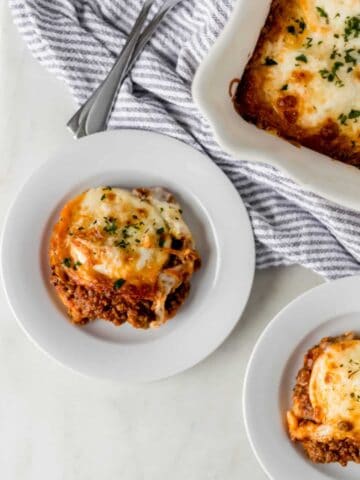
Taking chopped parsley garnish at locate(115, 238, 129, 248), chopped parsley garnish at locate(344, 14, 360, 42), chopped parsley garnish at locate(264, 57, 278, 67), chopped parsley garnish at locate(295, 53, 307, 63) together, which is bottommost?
chopped parsley garnish at locate(115, 238, 129, 248)

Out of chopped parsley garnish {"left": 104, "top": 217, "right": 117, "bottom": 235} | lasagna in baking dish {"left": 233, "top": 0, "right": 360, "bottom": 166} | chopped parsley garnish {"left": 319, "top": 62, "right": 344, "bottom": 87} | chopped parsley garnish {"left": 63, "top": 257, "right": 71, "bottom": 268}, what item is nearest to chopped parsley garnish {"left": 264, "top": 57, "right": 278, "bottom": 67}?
lasagna in baking dish {"left": 233, "top": 0, "right": 360, "bottom": 166}

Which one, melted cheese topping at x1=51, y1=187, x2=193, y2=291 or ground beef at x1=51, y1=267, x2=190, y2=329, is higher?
melted cheese topping at x1=51, y1=187, x2=193, y2=291

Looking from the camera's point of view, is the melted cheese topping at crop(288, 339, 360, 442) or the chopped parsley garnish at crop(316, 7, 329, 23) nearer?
the chopped parsley garnish at crop(316, 7, 329, 23)

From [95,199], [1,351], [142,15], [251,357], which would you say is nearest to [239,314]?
[251,357]

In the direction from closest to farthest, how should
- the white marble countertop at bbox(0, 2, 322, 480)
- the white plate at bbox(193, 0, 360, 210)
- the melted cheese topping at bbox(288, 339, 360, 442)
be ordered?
the white plate at bbox(193, 0, 360, 210)
the melted cheese topping at bbox(288, 339, 360, 442)
the white marble countertop at bbox(0, 2, 322, 480)

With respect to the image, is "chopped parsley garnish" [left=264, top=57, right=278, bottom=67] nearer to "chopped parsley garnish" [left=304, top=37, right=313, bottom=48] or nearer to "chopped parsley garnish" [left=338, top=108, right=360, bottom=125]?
"chopped parsley garnish" [left=304, top=37, right=313, bottom=48]

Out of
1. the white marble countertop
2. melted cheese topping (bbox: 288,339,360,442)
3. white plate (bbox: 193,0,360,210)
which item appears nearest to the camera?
white plate (bbox: 193,0,360,210)

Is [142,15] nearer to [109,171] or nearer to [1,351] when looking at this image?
[109,171]

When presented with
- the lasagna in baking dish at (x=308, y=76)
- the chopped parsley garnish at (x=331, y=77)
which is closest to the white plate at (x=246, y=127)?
the lasagna in baking dish at (x=308, y=76)
